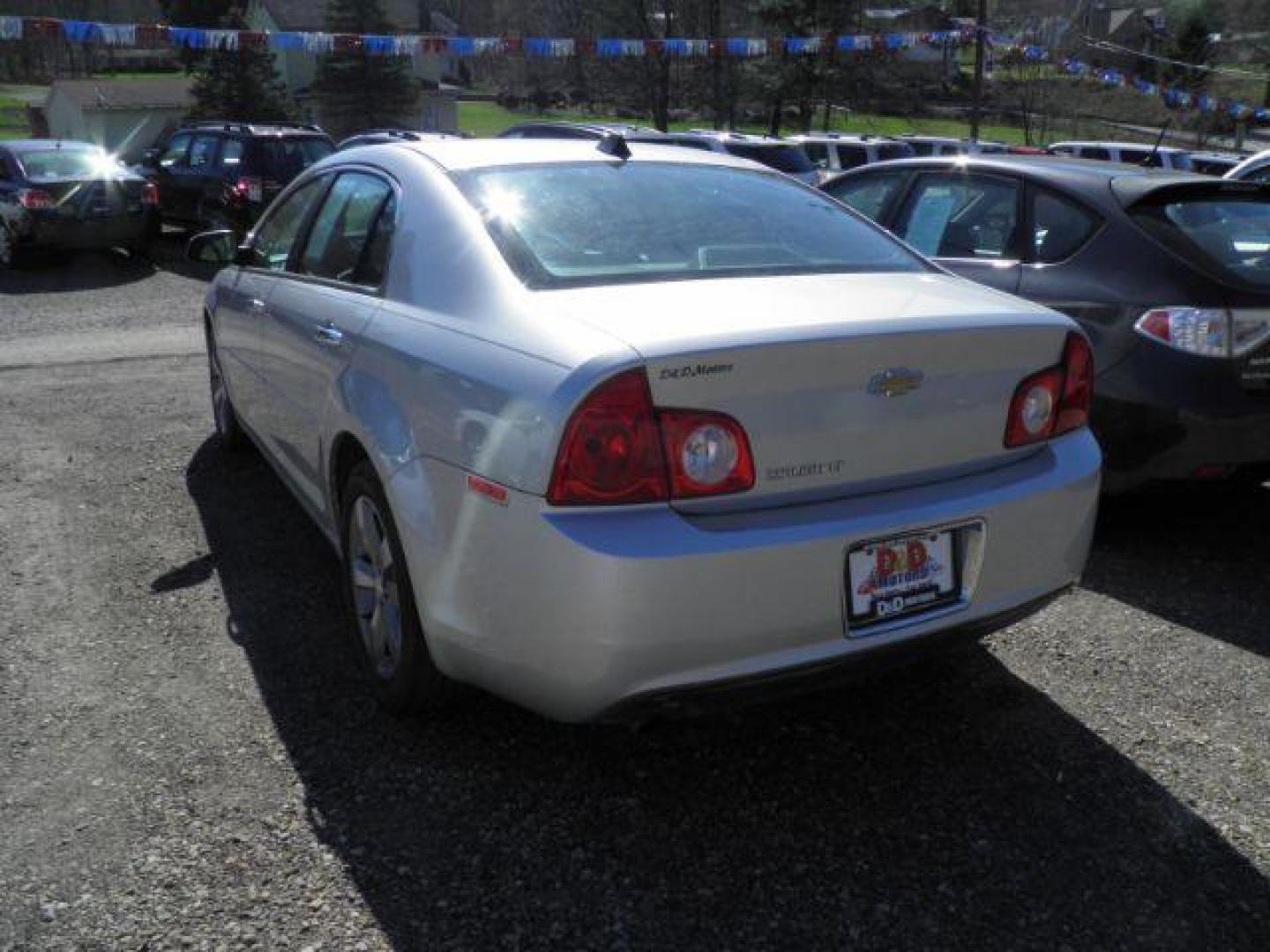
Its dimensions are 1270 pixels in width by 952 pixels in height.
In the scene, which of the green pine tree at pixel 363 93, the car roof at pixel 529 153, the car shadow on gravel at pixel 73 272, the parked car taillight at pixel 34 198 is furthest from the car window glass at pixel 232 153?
the green pine tree at pixel 363 93

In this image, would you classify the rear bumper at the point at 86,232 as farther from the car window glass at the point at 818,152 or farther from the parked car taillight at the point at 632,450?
the parked car taillight at the point at 632,450

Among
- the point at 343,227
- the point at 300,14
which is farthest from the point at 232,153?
the point at 300,14

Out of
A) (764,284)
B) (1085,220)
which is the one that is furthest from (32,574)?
(1085,220)

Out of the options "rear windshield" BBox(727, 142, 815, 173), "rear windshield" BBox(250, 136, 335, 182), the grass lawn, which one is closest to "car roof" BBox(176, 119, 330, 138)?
"rear windshield" BBox(250, 136, 335, 182)

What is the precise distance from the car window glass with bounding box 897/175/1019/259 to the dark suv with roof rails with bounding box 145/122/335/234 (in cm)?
1036

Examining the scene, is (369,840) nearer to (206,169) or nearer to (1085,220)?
(1085,220)

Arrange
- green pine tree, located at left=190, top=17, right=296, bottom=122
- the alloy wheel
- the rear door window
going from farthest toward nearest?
green pine tree, located at left=190, top=17, right=296, bottom=122 < the rear door window < the alloy wheel

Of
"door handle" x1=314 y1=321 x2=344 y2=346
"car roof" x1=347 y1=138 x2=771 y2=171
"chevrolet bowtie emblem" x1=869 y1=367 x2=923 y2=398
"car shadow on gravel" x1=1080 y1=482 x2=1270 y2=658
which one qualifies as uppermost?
"car roof" x1=347 y1=138 x2=771 y2=171

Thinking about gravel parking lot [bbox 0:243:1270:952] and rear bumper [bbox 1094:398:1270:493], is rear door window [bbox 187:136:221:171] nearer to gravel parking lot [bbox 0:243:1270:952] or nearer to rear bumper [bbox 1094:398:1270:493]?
gravel parking lot [bbox 0:243:1270:952]

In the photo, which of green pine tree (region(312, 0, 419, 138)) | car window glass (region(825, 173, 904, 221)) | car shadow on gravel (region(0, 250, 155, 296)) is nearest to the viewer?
car window glass (region(825, 173, 904, 221))

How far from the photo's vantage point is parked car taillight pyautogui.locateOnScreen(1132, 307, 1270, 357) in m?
4.14

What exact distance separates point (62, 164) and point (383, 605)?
12.8 metres

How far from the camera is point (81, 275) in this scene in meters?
13.3

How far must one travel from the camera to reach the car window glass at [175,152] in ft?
52.5
